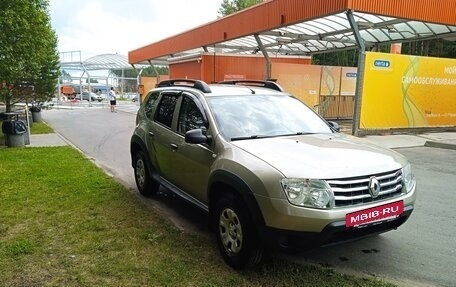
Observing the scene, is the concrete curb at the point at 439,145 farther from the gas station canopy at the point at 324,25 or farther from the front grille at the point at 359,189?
the front grille at the point at 359,189

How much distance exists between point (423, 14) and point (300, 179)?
12.2 metres

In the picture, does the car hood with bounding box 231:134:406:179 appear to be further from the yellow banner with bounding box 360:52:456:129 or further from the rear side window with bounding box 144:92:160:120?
the yellow banner with bounding box 360:52:456:129

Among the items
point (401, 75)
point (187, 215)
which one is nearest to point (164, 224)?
point (187, 215)

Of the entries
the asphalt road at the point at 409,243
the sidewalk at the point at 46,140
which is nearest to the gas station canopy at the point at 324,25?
the asphalt road at the point at 409,243

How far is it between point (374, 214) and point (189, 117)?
243 centimetres

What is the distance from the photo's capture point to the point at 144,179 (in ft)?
20.2

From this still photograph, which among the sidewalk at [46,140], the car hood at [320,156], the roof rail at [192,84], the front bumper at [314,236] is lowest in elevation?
the sidewalk at [46,140]

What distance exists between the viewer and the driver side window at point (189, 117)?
15.0 feet

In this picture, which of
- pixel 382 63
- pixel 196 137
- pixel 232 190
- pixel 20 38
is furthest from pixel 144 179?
pixel 382 63

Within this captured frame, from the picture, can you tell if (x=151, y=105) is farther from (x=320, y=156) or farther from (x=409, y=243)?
(x=409, y=243)

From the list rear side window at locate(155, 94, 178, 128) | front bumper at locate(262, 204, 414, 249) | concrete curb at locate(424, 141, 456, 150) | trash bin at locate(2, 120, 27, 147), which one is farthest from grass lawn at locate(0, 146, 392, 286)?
concrete curb at locate(424, 141, 456, 150)

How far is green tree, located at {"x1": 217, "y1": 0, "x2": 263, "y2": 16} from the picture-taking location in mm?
48638

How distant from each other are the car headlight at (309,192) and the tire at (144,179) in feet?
10.4

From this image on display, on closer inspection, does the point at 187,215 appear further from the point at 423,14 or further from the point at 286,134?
the point at 423,14
